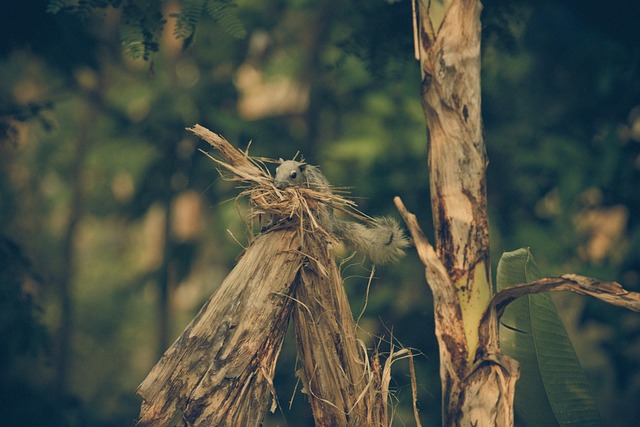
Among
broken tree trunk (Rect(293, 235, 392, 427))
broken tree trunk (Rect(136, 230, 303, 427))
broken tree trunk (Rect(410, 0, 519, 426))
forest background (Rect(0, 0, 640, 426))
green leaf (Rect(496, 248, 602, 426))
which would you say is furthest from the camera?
forest background (Rect(0, 0, 640, 426))

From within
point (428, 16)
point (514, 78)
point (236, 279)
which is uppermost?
point (514, 78)

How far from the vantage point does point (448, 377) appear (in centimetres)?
210

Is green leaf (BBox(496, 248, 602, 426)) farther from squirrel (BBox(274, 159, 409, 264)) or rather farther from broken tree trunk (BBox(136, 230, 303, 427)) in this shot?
broken tree trunk (BBox(136, 230, 303, 427))

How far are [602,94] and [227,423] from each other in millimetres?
3734

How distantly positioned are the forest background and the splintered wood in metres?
0.14

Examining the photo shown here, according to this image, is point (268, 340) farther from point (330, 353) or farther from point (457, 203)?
point (457, 203)

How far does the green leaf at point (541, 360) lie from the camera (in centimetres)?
234

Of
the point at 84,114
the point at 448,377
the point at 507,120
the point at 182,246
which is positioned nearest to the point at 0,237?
the point at 448,377

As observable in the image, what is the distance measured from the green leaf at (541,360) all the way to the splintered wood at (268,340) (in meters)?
0.65

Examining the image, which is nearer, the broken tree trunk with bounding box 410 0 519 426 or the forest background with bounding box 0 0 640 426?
the broken tree trunk with bounding box 410 0 519 426

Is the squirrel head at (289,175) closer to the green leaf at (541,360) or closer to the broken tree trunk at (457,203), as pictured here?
the broken tree trunk at (457,203)

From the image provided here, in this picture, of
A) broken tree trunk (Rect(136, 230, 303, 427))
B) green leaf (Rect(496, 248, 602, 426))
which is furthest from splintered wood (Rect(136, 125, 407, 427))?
green leaf (Rect(496, 248, 602, 426))

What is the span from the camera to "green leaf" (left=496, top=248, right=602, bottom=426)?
2.34m

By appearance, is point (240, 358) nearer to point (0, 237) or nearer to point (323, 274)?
point (323, 274)
